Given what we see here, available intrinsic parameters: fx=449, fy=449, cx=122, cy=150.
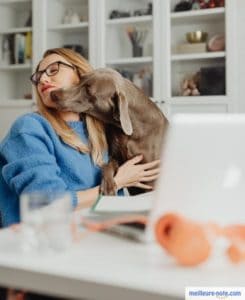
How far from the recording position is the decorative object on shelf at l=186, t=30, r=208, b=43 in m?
3.34

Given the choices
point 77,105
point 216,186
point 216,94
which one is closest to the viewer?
point 216,186

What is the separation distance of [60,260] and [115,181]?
1018 millimetres

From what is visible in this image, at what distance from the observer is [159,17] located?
10.9ft

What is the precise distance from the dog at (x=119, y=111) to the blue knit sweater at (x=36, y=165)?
0.55 feet

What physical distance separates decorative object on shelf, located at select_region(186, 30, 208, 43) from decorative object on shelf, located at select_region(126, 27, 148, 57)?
13.2 inches

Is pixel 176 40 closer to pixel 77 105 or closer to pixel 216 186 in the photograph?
pixel 77 105

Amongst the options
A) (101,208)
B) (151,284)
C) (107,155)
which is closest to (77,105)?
(107,155)

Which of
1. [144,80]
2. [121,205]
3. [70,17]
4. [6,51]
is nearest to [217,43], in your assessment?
[144,80]

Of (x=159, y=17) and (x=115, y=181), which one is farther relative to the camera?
(x=159, y=17)

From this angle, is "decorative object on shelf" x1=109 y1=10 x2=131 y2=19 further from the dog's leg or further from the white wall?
the dog's leg

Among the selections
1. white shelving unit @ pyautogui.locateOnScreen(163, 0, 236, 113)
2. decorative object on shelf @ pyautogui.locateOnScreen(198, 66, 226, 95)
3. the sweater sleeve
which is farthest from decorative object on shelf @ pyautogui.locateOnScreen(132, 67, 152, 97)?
the sweater sleeve

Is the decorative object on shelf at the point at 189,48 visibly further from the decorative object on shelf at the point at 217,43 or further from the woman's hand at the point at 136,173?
the woman's hand at the point at 136,173

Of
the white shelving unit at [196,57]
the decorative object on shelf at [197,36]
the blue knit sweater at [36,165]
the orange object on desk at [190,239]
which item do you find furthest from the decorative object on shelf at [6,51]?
the orange object on desk at [190,239]

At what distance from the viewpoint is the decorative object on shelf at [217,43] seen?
3.22 m
